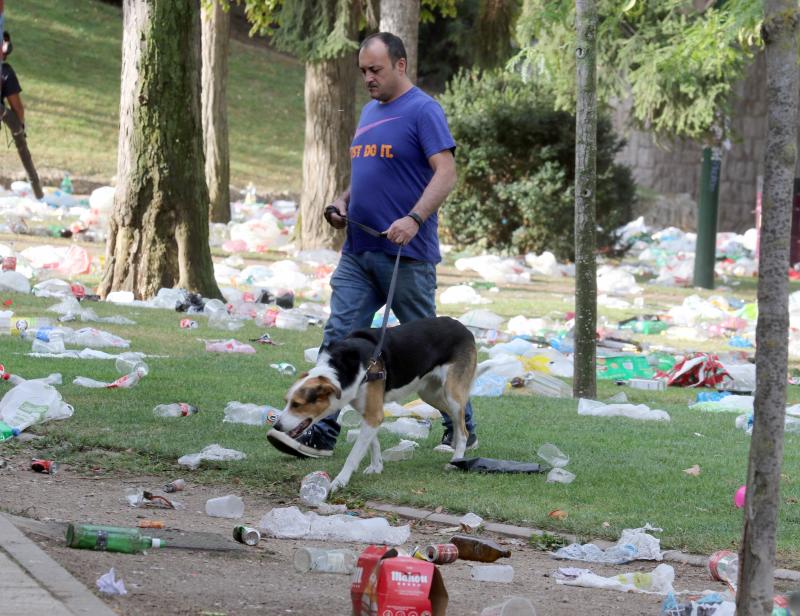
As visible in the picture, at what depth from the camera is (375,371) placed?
20.8ft

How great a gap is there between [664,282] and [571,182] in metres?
2.34

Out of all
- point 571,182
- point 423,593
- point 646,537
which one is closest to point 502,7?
point 571,182

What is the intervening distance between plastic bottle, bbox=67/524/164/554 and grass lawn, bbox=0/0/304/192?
23.0 metres

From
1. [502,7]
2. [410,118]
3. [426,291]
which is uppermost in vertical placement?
[502,7]

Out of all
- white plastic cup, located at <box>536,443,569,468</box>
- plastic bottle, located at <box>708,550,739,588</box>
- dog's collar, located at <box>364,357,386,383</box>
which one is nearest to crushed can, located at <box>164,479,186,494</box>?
dog's collar, located at <box>364,357,386,383</box>

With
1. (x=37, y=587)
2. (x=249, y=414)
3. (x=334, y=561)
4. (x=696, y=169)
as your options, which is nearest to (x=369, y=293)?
(x=249, y=414)

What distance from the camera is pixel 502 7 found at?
837 inches

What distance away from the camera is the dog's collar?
6.32 meters

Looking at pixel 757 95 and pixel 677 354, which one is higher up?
pixel 757 95

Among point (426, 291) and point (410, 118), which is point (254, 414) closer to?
point (426, 291)

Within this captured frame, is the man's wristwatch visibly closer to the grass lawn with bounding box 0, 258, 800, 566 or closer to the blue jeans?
the blue jeans

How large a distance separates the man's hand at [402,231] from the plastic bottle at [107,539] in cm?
211

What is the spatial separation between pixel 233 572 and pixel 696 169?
3169 cm

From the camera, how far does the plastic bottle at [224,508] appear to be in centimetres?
596
